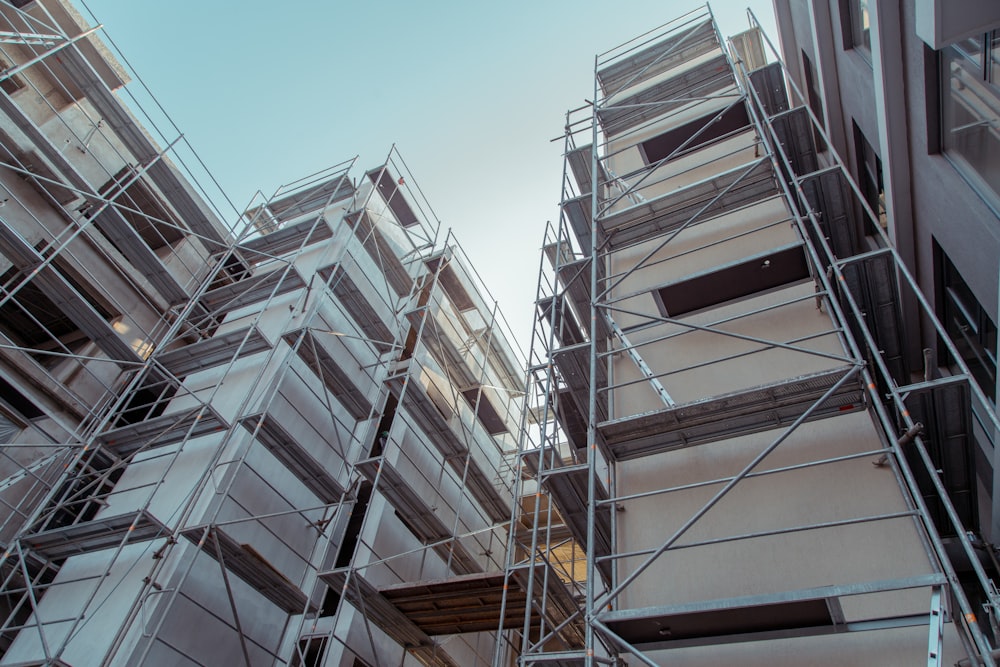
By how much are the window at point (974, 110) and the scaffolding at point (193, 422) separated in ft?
29.4

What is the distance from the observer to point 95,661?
8609mm

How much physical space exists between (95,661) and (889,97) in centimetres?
1124

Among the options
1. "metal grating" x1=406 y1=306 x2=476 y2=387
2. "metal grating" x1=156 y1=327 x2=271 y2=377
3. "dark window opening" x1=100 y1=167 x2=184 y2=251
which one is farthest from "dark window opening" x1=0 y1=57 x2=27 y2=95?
"metal grating" x1=406 y1=306 x2=476 y2=387

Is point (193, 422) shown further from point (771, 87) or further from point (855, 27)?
point (771, 87)

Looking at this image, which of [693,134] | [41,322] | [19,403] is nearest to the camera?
[19,403]

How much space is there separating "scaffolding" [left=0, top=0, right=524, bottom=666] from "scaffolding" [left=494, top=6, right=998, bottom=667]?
11.3 ft

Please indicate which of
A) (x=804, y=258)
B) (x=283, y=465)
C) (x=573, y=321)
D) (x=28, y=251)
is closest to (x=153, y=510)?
(x=283, y=465)

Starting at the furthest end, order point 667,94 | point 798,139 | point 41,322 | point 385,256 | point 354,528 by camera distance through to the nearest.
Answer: point 385,256 → point 667,94 → point 41,322 → point 354,528 → point 798,139

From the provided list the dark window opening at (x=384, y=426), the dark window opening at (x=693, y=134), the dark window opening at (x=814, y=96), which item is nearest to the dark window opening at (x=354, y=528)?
the dark window opening at (x=384, y=426)

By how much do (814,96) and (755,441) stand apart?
825 centimetres

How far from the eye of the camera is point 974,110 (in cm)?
552

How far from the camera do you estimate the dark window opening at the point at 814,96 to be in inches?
485

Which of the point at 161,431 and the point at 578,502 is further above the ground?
the point at 161,431

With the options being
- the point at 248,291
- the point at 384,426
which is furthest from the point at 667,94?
the point at 248,291
